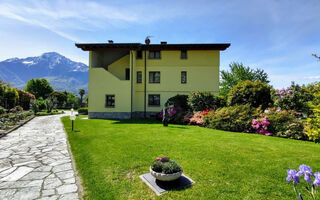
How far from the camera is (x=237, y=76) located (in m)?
37.8

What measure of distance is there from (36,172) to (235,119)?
10493mm

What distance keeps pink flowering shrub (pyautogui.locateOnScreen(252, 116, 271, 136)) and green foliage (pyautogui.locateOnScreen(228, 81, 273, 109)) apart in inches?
124

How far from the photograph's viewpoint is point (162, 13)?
32.4ft

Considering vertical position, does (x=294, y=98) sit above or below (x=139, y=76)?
below

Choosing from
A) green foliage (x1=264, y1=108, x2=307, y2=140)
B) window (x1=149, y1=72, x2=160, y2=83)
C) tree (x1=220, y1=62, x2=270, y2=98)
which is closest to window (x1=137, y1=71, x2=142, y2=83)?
window (x1=149, y1=72, x2=160, y2=83)

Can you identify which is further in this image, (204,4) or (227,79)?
(227,79)

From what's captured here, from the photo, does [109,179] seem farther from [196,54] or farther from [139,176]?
[196,54]

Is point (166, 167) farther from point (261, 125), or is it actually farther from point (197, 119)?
point (197, 119)

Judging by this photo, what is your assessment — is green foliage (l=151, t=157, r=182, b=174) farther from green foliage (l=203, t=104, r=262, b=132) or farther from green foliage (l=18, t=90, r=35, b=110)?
green foliage (l=18, t=90, r=35, b=110)

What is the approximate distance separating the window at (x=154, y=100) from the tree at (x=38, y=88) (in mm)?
39916

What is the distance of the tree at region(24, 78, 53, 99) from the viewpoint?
43447mm

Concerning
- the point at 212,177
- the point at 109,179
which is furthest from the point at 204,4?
the point at 109,179

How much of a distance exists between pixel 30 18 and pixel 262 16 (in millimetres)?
14837

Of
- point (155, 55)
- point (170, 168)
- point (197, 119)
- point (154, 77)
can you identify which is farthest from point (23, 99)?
point (170, 168)
